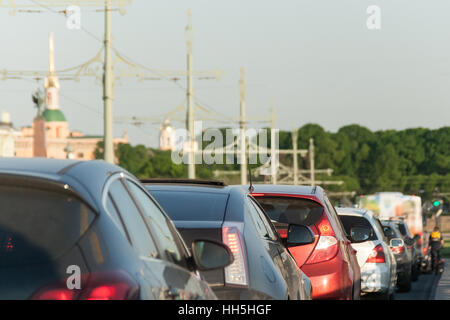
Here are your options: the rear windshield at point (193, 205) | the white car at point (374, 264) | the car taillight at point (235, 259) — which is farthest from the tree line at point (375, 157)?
the car taillight at point (235, 259)

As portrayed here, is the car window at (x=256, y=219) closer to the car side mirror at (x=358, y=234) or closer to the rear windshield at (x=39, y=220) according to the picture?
the rear windshield at (x=39, y=220)

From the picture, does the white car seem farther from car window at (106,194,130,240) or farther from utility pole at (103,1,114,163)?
car window at (106,194,130,240)

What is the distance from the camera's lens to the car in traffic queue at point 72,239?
3832 millimetres

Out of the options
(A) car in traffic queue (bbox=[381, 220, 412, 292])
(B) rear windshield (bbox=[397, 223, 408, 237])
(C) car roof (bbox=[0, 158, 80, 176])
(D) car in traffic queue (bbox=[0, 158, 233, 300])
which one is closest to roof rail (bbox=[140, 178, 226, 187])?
(D) car in traffic queue (bbox=[0, 158, 233, 300])

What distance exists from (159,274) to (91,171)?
453 mm

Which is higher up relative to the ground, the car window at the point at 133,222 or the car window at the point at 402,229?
the car window at the point at 133,222

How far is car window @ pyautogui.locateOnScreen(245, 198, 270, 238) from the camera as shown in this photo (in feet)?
25.0

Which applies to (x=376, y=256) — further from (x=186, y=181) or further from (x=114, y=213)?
(x=114, y=213)

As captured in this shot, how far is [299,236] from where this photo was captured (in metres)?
9.48

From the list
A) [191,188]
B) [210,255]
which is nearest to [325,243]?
[191,188]

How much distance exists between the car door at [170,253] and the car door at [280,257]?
2.38m

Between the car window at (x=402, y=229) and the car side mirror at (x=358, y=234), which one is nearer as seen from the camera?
the car side mirror at (x=358, y=234)
